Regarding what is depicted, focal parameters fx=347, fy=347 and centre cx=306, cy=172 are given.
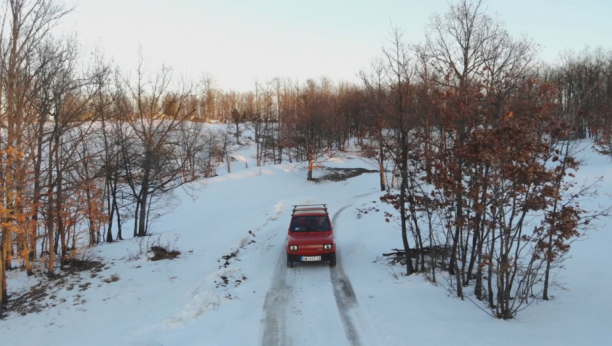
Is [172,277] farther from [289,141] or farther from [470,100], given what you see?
[289,141]

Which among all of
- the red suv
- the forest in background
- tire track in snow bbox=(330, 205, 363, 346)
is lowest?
tire track in snow bbox=(330, 205, 363, 346)

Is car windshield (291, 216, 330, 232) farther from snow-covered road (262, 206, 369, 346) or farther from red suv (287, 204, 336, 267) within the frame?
snow-covered road (262, 206, 369, 346)

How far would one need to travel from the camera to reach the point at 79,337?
7047 mm

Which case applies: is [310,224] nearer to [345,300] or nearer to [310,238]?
[310,238]

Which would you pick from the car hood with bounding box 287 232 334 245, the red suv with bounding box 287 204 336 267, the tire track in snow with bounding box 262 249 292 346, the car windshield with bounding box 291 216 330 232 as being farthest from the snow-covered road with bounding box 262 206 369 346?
the car windshield with bounding box 291 216 330 232

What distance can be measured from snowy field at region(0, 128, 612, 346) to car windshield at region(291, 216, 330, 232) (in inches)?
48.6

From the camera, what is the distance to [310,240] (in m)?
11.1

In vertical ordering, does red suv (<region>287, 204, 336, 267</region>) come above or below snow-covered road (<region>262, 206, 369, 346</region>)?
above

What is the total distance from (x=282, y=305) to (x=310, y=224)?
4.56 meters

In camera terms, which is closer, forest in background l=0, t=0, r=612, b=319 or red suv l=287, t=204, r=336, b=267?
forest in background l=0, t=0, r=612, b=319

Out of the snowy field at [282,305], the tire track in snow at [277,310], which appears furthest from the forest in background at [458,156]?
the tire track in snow at [277,310]

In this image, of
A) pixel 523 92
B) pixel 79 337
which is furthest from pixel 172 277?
pixel 523 92

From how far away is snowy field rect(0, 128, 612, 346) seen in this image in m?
6.45

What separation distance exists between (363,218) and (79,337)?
14404 mm
